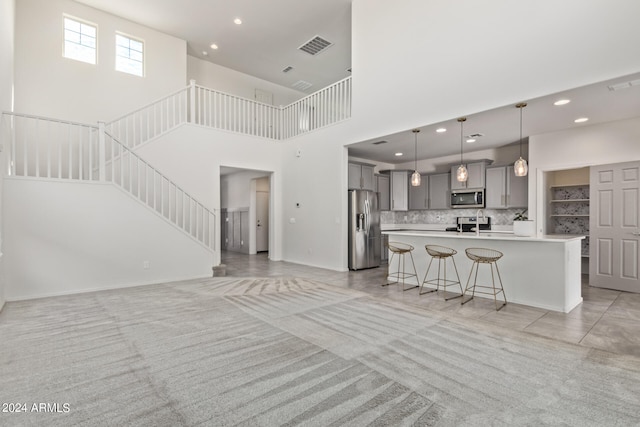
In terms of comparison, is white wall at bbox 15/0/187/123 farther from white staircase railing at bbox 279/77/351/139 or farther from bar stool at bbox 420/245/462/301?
bar stool at bbox 420/245/462/301

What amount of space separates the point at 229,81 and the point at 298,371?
9.33 meters

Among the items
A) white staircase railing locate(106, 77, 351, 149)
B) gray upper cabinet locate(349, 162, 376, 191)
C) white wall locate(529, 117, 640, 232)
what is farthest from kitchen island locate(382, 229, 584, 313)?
white staircase railing locate(106, 77, 351, 149)

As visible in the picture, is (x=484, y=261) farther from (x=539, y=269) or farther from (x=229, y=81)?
(x=229, y=81)

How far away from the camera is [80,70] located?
661cm

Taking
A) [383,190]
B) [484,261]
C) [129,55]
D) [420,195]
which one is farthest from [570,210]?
[129,55]

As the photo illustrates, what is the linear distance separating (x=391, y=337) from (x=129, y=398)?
2.25 meters

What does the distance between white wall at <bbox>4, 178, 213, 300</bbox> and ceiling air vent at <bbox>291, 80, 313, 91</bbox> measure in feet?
22.4

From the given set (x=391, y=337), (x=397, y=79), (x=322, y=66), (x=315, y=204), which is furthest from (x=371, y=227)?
(x=322, y=66)

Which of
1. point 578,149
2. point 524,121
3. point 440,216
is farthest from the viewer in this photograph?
point 440,216

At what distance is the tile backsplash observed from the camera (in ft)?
23.8

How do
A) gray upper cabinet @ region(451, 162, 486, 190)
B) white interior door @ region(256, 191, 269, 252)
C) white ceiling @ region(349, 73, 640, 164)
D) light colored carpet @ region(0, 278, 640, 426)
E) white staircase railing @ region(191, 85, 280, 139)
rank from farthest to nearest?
1. white interior door @ region(256, 191, 269, 252)
2. white staircase railing @ region(191, 85, 280, 139)
3. gray upper cabinet @ region(451, 162, 486, 190)
4. white ceiling @ region(349, 73, 640, 164)
5. light colored carpet @ region(0, 278, 640, 426)

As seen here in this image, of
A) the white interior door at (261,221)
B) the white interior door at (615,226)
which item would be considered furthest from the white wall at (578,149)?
the white interior door at (261,221)

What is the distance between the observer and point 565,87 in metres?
3.73

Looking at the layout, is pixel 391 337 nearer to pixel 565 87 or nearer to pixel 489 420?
pixel 489 420
